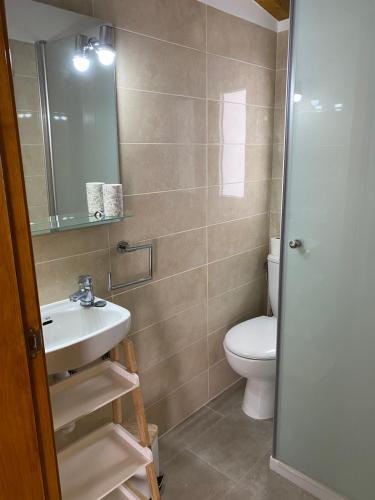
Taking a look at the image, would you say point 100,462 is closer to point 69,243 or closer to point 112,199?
point 69,243

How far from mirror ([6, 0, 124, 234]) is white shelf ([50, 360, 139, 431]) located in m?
0.59

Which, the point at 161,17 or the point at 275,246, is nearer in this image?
the point at 161,17

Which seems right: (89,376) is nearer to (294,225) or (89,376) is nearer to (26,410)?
(26,410)

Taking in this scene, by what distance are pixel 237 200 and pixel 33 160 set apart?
1252 millimetres

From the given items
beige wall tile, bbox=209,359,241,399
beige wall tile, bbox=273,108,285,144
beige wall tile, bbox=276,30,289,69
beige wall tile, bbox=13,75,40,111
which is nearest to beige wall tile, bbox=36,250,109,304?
beige wall tile, bbox=13,75,40,111

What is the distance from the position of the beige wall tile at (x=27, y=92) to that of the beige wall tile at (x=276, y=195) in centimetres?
161

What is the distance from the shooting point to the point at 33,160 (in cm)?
141

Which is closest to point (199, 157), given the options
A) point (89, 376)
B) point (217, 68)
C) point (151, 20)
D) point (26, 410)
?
point (217, 68)

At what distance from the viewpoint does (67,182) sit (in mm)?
1515

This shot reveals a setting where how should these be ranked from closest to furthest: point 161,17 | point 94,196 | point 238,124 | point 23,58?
1. point 23,58
2. point 94,196
3. point 161,17
4. point 238,124

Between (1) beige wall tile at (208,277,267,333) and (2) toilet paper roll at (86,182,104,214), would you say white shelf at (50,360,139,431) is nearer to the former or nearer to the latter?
(2) toilet paper roll at (86,182,104,214)

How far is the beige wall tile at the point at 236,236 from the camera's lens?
221cm

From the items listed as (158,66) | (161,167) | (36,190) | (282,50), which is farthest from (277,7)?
(36,190)

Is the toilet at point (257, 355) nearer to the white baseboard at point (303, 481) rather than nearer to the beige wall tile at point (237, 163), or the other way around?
the white baseboard at point (303, 481)
